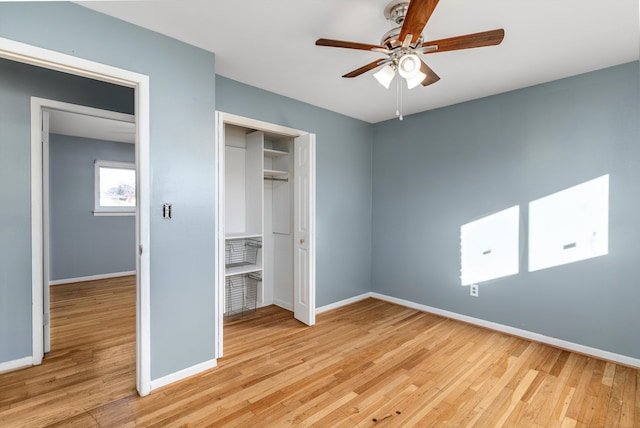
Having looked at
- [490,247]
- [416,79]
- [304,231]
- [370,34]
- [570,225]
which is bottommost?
[490,247]

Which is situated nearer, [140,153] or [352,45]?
[352,45]

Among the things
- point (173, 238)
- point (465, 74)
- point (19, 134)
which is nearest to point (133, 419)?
point (173, 238)

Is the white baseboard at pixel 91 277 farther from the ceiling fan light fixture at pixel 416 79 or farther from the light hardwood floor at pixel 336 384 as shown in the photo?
the ceiling fan light fixture at pixel 416 79

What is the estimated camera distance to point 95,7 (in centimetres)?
188

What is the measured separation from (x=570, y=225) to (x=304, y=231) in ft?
8.50

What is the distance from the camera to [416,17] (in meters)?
1.45

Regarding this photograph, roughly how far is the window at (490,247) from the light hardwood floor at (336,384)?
2.10 feet

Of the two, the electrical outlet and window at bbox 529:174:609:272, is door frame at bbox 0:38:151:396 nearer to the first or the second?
the electrical outlet

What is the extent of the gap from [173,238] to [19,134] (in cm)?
155

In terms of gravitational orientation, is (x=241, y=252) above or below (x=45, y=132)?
below

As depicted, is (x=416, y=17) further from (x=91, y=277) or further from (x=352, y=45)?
(x=91, y=277)

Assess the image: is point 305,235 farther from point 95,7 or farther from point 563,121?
point 563,121

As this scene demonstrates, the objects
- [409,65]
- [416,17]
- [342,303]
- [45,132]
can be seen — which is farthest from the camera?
[342,303]

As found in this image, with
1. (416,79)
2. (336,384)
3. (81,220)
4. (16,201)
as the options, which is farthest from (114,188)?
(416,79)
